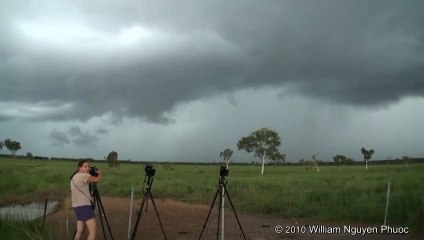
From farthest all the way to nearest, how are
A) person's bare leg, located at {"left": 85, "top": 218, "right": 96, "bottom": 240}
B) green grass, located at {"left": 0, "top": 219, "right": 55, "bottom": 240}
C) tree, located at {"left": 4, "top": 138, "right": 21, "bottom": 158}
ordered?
tree, located at {"left": 4, "top": 138, "right": 21, "bottom": 158}, green grass, located at {"left": 0, "top": 219, "right": 55, "bottom": 240}, person's bare leg, located at {"left": 85, "top": 218, "right": 96, "bottom": 240}

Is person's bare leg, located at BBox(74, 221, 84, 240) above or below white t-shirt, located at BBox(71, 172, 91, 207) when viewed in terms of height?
below

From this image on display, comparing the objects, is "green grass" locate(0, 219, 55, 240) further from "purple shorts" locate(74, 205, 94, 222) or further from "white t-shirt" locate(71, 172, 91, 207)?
"white t-shirt" locate(71, 172, 91, 207)

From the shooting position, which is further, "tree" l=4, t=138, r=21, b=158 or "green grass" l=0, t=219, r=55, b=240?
"tree" l=4, t=138, r=21, b=158

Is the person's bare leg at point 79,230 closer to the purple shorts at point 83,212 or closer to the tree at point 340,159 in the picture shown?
the purple shorts at point 83,212

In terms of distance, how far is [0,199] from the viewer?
27.1 meters

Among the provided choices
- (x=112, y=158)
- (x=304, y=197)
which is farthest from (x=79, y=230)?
(x=112, y=158)

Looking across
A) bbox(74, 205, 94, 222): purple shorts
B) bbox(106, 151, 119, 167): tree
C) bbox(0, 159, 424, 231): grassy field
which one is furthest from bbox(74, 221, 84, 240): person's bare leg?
bbox(106, 151, 119, 167): tree

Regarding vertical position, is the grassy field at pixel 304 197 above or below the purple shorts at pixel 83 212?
below

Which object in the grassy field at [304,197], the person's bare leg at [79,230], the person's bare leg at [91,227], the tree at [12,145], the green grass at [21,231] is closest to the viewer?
the person's bare leg at [91,227]

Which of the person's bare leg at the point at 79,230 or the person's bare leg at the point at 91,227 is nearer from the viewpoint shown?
the person's bare leg at the point at 91,227

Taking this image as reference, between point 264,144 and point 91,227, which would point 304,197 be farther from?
point 264,144

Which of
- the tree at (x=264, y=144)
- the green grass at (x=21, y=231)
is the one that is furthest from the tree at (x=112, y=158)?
the green grass at (x=21, y=231)

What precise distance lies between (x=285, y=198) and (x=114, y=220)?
898 cm

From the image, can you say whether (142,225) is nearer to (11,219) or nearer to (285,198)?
(11,219)
